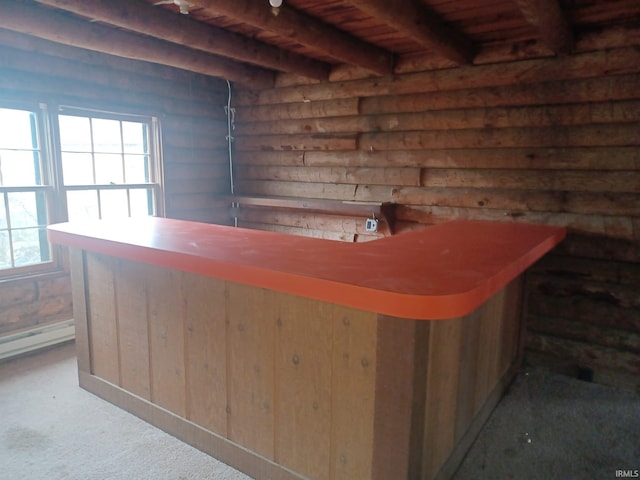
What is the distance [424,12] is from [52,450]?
3.20 metres

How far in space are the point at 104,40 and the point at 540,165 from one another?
3.25 meters

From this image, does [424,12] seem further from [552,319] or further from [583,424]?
[583,424]

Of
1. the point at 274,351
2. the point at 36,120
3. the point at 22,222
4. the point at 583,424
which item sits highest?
the point at 36,120

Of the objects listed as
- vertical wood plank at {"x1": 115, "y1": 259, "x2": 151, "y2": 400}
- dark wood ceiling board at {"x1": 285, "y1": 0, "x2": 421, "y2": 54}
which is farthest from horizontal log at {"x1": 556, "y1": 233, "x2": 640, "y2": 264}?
A: vertical wood plank at {"x1": 115, "y1": 259, "x2": 151, "y2": 400}

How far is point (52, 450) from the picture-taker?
226 cm

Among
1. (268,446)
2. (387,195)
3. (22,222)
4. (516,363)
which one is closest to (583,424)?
(516,363)

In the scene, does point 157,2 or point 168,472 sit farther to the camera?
point 157,2

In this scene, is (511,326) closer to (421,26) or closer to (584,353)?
(584,353)

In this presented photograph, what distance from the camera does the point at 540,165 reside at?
3215mm

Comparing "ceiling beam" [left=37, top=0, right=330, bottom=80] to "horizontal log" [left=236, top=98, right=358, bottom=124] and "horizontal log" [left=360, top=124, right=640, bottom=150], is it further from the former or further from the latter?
"horizontal log" [left=360, top=124, right=640, bottom=150]

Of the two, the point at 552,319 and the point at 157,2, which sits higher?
the point at 157,2

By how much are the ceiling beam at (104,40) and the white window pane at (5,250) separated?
59.3 inches

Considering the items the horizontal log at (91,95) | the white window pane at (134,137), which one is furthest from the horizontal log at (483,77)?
the white window pane at (134,137)

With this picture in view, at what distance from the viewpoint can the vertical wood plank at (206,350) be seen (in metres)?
2.10
